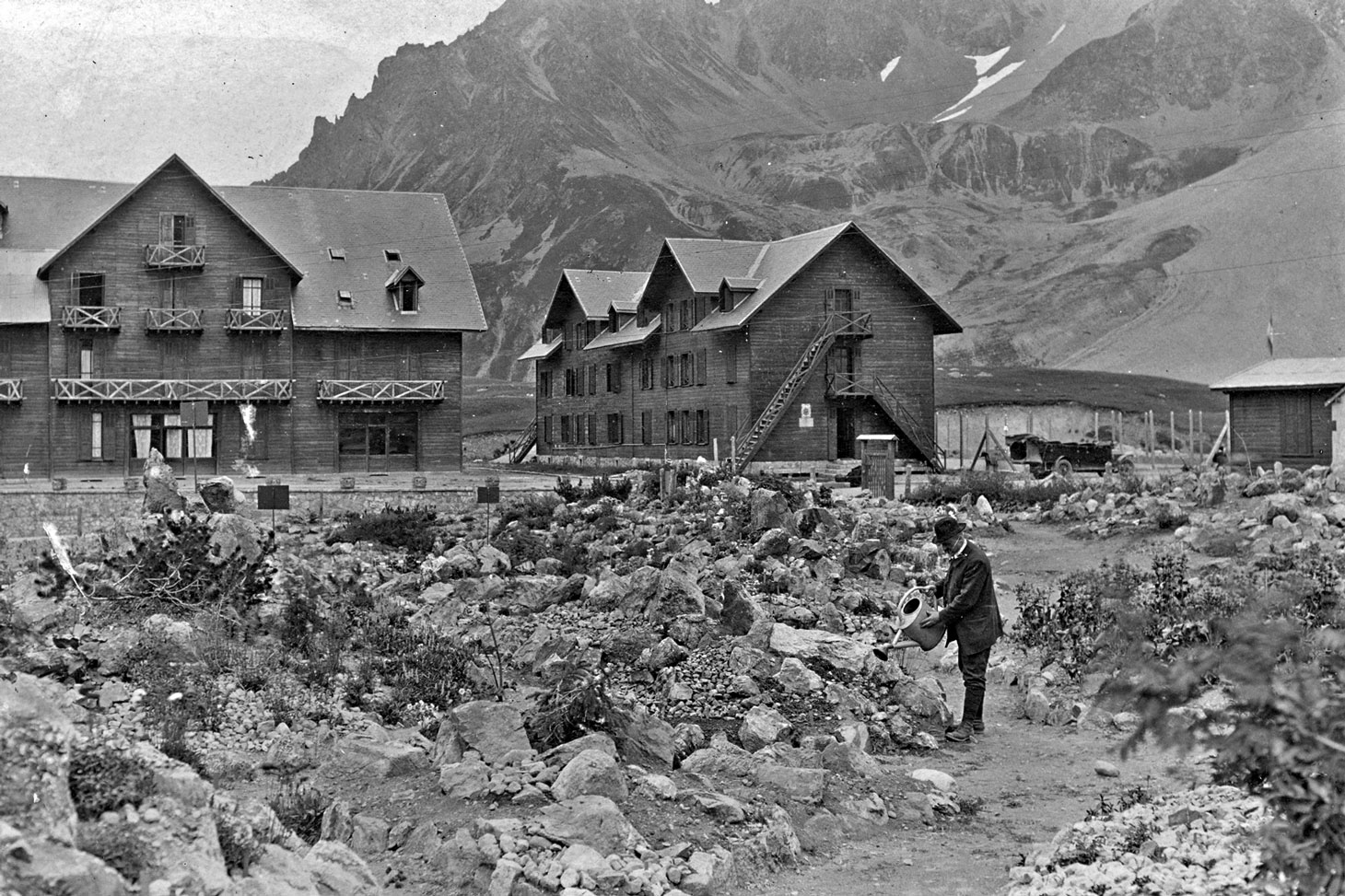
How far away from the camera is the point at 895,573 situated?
2247 cm

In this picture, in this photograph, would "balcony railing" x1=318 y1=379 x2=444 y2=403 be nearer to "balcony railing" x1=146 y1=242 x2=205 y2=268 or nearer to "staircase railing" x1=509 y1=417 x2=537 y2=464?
"balcony railing" x1=146 y1=242 x2=205 y2=268

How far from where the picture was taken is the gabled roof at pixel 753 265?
164 ft

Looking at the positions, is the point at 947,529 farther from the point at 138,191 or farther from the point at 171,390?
the point at 138,191

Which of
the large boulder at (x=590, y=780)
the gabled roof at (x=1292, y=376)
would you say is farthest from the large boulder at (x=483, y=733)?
the gabled roof at (x=1292, y=376)

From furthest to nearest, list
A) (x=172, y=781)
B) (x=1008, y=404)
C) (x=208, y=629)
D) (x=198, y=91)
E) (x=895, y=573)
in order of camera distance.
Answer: (x=1008, y=404) → (x=198, y=91) → (x=895, y=573) → (x=208, y=629) → (x=172, y=781)

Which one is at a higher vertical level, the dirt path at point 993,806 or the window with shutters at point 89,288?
the window with shutters at point 89,288

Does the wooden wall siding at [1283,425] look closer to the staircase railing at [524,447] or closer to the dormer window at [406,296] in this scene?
the dormer window at [406,296]

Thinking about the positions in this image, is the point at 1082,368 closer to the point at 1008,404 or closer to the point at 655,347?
the point at 1008,404

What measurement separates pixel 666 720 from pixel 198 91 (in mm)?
59710

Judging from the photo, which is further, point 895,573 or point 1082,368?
point 1082,368

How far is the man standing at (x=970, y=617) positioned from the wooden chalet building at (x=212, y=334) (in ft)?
115

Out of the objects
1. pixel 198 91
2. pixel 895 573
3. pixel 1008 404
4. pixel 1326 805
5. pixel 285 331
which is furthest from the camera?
pixel 1008 404

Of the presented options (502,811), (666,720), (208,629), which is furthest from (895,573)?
(502,811)

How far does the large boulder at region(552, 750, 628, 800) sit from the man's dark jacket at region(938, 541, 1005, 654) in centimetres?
473
